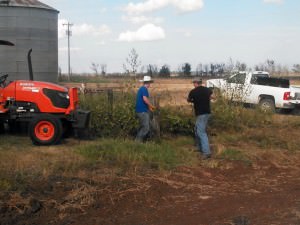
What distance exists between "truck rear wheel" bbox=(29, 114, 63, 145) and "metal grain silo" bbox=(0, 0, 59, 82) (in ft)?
43.0

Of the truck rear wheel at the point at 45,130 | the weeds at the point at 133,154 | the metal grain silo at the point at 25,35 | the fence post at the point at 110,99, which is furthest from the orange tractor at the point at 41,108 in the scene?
the metal grain silo at the point at 25,35

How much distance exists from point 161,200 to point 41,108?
4984mm

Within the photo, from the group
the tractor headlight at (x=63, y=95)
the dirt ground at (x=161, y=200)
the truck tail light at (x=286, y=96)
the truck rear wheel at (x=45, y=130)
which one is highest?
the tractor headlight at (x=63, y=95)

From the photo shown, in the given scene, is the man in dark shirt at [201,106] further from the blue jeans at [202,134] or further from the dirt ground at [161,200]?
the dirt ground at [161,200]

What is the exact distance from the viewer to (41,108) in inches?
452

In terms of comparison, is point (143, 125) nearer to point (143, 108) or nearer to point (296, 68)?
point (143, 108)

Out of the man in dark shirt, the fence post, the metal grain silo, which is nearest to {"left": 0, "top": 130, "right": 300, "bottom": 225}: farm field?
the man in dark shirt

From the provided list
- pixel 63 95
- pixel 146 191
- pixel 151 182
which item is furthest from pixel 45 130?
pixel 146 191

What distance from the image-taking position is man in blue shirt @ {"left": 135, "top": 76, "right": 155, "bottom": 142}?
437 inches

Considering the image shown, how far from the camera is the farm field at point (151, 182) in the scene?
22.1ft

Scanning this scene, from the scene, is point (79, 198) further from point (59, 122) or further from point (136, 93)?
point (136, 93)

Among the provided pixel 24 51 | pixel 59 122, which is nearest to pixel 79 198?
pixel 59 122

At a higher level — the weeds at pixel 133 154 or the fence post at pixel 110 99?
the fence post at pixel 110 99

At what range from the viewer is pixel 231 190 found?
8.26 metres
